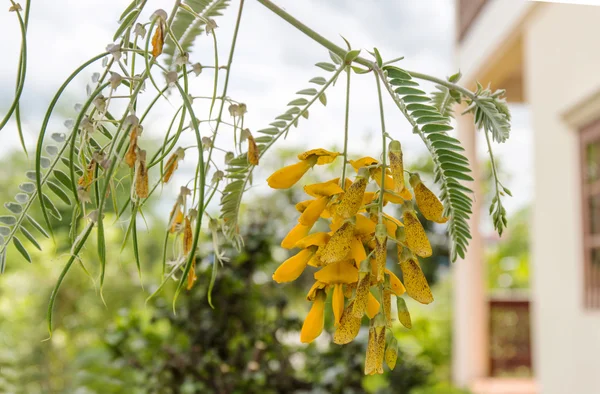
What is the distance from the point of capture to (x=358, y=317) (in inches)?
14.6

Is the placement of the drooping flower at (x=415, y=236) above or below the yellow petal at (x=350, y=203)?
below

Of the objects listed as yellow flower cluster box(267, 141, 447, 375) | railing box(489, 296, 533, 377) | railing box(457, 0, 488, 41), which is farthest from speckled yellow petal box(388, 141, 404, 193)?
railing box(489, 296, 533, 377)

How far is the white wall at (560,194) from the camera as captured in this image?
2.80 metres

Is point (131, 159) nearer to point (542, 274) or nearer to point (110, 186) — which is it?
point (110, 186)

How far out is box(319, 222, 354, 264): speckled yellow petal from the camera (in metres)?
0.38

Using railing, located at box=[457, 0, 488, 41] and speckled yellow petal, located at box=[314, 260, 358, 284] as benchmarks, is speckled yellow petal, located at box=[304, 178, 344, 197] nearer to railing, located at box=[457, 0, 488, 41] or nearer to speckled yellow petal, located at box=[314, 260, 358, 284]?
speckled yellow petal, located at box=[314, 260, 358, 284]

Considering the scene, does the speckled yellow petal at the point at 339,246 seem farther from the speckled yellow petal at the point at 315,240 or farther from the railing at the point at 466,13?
the railing at the point at 466,13

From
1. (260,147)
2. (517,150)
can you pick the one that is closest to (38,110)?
(517,150)

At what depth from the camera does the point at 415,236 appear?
40 cm

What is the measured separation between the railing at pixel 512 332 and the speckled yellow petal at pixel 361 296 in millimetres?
5652

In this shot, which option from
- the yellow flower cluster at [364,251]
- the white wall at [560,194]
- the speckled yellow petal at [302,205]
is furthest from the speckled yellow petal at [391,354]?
the white wall at [560,194]

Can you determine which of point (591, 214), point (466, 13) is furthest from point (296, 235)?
point (466, 13)

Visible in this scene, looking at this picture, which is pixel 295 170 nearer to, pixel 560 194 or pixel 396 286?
pixel 396 286

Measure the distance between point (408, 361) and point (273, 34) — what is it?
940 cm
